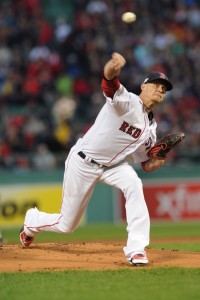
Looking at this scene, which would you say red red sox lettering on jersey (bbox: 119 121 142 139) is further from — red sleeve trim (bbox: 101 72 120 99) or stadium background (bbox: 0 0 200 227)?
stadium background (bbox: 0 0 200 227)

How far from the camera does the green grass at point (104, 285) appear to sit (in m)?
5.25

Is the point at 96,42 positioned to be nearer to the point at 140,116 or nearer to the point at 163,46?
the point at 163,46

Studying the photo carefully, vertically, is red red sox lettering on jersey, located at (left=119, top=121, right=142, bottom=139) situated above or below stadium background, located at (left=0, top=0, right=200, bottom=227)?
below

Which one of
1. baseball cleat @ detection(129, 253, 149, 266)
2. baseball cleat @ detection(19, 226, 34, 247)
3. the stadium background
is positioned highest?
the stadium background

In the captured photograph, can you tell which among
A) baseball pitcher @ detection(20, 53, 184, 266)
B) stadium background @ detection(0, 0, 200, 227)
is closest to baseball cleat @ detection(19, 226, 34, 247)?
baseball pitcher @ detection(20, 53, 184, 266)

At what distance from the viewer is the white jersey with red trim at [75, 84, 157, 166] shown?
6.71 m

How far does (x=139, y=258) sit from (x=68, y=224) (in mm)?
969

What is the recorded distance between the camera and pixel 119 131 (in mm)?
6855

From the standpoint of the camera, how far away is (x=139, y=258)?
6652 mm

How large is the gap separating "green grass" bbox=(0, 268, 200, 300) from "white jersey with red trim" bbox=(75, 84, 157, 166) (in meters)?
1.18

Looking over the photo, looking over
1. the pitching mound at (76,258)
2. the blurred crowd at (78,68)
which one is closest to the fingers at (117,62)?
the pitching mound at (76,258)

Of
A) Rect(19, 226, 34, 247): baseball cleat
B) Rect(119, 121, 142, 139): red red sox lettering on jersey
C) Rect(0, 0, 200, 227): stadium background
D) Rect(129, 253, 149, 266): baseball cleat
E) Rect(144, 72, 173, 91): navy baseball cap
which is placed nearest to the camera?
Rect(129, 253, 149, 266): baseball cleat

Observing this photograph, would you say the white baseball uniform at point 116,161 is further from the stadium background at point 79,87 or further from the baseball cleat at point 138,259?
the stadium background at point 79,87

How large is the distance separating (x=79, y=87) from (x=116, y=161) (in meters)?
10.5
